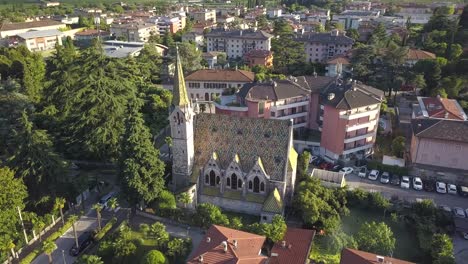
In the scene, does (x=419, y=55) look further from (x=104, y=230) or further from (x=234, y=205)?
(x=104, y=230)

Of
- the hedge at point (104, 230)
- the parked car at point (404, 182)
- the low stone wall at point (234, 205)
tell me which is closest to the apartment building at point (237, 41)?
the parked car at point (404, 182)

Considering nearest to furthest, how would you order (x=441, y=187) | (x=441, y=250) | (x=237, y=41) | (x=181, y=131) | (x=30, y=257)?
(x=441, y=250)
(x=30, y=257)
(x=181, y=131)
(x=441, y=187)
(x=237, y=41)

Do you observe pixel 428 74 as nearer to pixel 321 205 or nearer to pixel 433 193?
pixel 433 193

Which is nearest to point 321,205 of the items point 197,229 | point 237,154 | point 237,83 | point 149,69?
point 237,154

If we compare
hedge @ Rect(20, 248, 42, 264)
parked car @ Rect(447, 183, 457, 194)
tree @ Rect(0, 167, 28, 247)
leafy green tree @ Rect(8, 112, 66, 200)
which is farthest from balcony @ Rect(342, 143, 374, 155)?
tree @ Rect(0, 167, 28, 247)

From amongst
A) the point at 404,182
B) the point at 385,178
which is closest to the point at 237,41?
the point at 385,178

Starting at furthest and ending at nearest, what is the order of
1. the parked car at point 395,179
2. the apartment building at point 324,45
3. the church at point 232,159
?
the apartment building at point 324,45 → the parked car at point 395,179 → the church at point 232,159

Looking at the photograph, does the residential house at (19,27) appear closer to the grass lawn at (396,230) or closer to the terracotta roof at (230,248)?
the terracotta roof at (230,248)
